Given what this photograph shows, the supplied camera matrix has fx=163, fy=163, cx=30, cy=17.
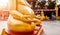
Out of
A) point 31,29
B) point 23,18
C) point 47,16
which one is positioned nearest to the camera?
point 23,18

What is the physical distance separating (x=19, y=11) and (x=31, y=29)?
21 centimetres

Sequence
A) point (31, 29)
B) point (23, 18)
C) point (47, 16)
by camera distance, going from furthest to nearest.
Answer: point (47, 16) < point (31, 29) < point (23, 18)

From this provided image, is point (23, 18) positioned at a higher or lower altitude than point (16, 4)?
lower

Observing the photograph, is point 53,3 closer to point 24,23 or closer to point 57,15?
point 57,15

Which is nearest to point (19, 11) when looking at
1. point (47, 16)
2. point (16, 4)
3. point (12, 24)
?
point (16, 4)

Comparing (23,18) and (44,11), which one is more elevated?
(23,18)

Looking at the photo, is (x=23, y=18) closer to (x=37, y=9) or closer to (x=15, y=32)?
(x=15, y=32)

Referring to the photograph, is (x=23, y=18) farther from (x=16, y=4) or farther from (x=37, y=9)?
(x=37, y=9)

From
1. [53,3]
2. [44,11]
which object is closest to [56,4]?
[53,3]

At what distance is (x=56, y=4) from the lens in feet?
20.0

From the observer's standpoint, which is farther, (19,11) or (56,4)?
(56,4)

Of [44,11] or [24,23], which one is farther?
[44,11]

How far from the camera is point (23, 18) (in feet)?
4.85

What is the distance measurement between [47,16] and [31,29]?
4.40 meters
